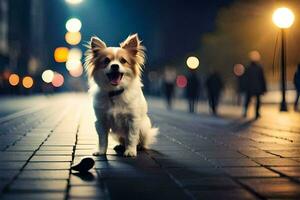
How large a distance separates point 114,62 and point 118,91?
0.46m

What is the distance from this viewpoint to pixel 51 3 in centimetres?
18625

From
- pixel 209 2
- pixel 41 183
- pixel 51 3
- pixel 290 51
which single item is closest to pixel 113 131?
pixel 41 183

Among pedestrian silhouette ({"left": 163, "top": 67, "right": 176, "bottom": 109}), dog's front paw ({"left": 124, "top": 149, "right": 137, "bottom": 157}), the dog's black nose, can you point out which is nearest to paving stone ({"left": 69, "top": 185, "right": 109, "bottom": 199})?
dog's front paw ({"left": 124, "top": 149, "right": 137, "bottom": 157})

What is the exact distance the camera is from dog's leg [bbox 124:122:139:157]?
26.2 feet

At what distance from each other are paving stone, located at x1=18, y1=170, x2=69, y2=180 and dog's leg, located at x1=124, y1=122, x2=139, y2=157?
5.15 ft

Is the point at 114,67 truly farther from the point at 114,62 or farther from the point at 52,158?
the point at 52,158

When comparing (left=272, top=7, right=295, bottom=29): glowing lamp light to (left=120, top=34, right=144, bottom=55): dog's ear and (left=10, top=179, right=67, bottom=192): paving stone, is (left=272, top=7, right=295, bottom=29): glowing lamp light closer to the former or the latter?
(left=120, top=34, right=144, bottom=55): dog's ear

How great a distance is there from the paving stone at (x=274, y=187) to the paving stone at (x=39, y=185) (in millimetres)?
1769

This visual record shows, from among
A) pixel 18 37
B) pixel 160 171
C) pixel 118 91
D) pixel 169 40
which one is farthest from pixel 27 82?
pixel 160 171

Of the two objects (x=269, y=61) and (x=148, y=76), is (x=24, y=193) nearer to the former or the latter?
(x=269, y=61)

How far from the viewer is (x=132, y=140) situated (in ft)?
26.2

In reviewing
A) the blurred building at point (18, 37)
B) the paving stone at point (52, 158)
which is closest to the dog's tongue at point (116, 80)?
the paving stone at point (52, 158)

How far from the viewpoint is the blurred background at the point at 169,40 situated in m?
49.2

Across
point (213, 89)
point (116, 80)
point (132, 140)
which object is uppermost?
point (116, 80)
